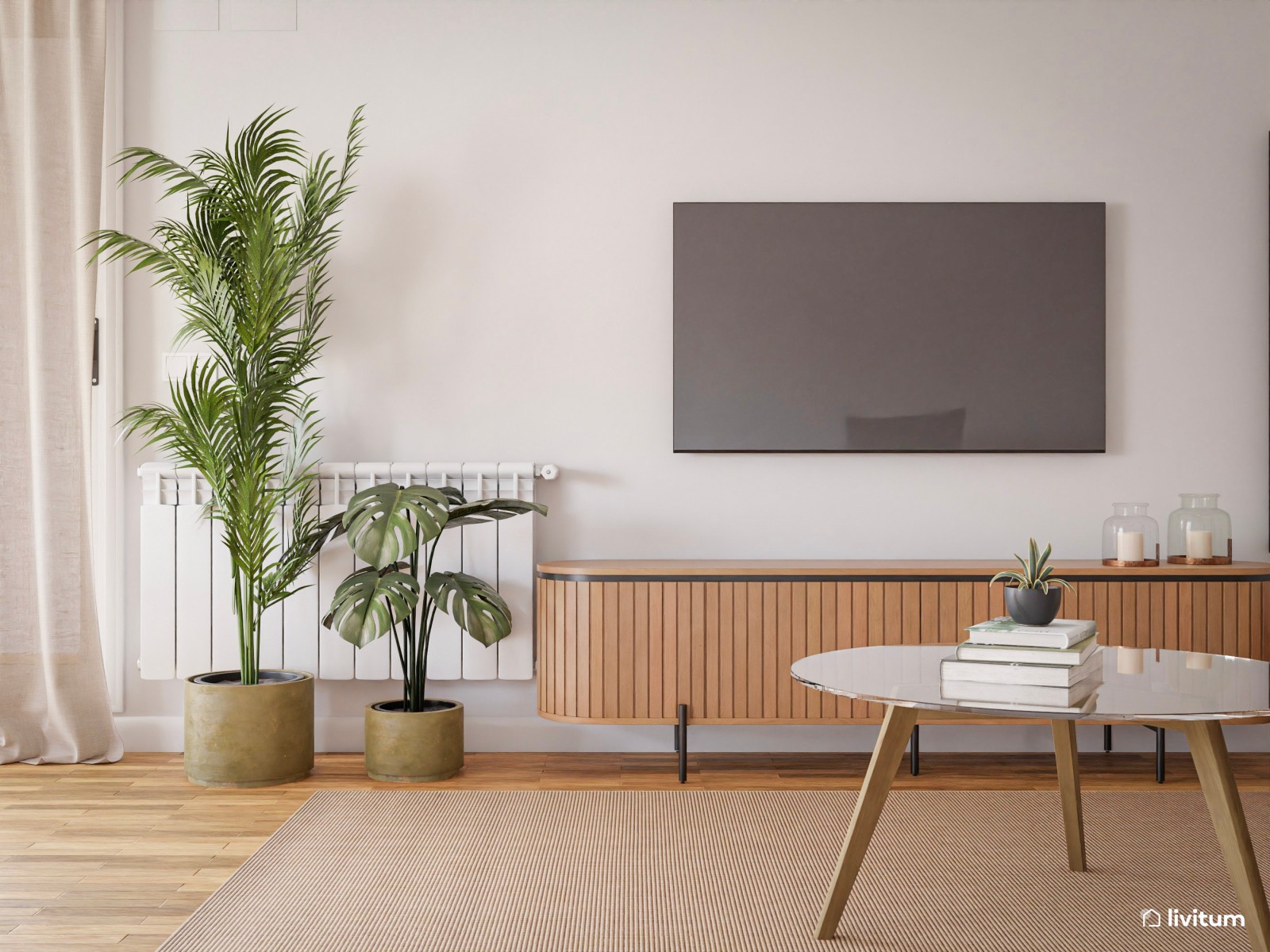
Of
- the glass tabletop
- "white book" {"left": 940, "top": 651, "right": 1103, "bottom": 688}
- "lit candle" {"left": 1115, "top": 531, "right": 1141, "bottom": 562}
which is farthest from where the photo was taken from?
"lit candle" {"left": 1115, "top": 531, "right": 1141, "bottom": 562}

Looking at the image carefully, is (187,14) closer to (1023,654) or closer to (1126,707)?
(1023,654)

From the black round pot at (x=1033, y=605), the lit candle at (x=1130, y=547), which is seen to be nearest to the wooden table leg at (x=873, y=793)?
the black round pot at (x=1033, y=605)

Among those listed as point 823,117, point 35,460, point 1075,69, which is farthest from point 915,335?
point 35,460

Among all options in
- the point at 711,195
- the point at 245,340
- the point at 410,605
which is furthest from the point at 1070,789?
the point at 245,340

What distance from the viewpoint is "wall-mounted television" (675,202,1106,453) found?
3.45m

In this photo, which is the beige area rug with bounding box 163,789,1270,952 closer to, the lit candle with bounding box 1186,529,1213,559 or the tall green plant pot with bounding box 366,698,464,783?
the tall green plant pot with bounding box 366,698,464,783

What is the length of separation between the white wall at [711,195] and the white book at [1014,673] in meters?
1.70

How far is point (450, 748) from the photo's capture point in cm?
314

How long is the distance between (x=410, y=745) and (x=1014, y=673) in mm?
1966

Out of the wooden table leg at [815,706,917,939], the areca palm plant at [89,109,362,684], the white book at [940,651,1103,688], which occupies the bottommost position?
the wooden table leg at [815,706,917,939]

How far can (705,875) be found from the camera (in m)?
2.28

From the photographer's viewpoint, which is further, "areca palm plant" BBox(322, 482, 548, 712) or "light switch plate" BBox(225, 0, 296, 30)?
"light switch plate" BBox(225, 0, 296, 30)

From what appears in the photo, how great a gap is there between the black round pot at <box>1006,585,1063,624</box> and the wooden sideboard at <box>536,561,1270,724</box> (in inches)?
47.3

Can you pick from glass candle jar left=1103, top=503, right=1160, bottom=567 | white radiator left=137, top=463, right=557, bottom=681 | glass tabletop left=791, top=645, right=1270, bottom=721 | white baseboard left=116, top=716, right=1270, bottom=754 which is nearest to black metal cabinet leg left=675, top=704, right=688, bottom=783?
white baseboard left=116, top=716, right=1270, bottom=754
